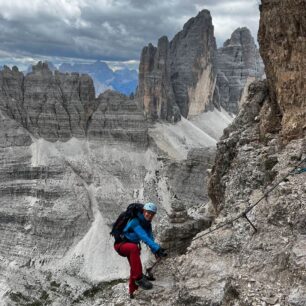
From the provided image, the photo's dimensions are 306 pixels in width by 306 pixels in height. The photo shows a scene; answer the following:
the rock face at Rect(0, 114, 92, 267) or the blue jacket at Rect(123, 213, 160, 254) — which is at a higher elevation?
the blue jacket at Rect(123, 213, 160, 254)

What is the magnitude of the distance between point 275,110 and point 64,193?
6210 centimetres

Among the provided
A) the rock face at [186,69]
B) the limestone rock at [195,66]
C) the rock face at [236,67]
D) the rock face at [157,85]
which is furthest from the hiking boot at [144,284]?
the rock face at [236,67]

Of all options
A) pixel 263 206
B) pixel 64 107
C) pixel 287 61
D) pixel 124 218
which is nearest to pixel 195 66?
pixel 64 107

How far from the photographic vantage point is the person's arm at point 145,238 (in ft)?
40.6

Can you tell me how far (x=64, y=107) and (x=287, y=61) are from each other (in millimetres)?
77113

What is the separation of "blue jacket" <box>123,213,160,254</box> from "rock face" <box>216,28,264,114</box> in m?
151

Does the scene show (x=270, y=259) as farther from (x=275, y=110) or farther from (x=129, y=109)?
(x=129, y=109)

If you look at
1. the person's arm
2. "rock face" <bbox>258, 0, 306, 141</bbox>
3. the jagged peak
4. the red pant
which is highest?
the jagged peak

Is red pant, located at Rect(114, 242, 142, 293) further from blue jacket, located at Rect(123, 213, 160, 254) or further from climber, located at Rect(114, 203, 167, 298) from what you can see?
blue jacket, located at Rect(123, 213, 160, 254)

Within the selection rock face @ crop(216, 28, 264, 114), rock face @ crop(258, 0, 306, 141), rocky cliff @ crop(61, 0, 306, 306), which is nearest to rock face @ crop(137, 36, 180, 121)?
rock face @ crop(216, 28, 264, 114)

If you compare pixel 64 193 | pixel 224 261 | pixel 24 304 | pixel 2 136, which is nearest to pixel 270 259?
pixel 224 261

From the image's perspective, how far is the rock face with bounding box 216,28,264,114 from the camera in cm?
16325

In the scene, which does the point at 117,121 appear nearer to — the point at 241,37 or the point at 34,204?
the point at 34,204

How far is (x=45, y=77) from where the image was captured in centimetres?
9288
